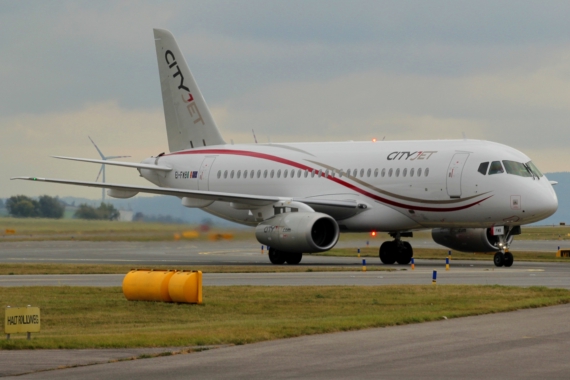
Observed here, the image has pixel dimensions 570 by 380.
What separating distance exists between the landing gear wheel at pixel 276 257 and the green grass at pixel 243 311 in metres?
14.9

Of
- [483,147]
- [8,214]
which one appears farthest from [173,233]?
[8,214]

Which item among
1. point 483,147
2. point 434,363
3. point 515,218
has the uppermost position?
point 483,147

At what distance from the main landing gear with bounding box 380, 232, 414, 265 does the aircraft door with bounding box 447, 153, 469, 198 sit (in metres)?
4.68

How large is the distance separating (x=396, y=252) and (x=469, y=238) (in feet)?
10.2

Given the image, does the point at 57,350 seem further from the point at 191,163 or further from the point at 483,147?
the point at 191,163

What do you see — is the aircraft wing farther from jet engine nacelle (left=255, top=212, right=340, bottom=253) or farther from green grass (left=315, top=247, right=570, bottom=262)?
green grass (left=315, top=247, right=570, bottom=262)

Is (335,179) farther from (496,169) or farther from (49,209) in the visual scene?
(49,209)

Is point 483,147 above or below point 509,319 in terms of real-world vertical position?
above

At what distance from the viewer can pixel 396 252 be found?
44.1 m

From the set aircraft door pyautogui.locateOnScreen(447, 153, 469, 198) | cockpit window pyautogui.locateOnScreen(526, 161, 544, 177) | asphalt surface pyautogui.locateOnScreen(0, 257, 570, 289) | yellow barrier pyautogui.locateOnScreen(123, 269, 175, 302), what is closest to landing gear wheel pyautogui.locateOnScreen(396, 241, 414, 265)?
aircraft door pyautogui.locateOnScreen(447, 153, 469, 198)

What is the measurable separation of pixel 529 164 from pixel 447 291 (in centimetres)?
1475

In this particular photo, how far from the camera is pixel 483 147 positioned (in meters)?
40.6

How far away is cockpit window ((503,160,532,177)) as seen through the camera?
39.6 m

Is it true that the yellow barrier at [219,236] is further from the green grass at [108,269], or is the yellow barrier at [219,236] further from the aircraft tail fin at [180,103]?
the green grass at [108,269]
